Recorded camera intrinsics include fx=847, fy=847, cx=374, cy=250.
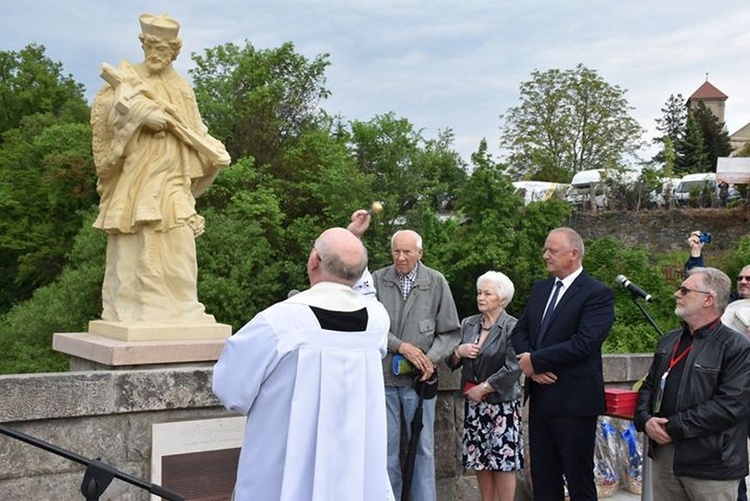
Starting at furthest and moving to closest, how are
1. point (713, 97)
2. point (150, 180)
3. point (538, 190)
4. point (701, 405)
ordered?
point (713, 97) < point (538, 190) < point (150, 180) < point (701, 405)

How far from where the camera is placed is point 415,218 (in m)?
24.1

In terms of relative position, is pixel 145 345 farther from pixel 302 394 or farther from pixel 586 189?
pixel 586 189

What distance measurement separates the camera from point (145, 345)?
4.99m

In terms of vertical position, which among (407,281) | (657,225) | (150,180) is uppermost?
(150,180)

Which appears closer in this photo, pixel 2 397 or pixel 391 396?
pixel 2 397

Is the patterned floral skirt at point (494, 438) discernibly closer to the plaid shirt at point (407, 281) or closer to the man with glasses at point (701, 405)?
the plaid shirt at point (407, 281)

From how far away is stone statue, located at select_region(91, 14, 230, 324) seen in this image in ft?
18.0

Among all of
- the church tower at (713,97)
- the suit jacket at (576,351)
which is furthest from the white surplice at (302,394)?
the church tower at (713,97)

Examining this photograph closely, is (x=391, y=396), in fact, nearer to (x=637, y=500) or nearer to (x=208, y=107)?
(x=637, y=500)

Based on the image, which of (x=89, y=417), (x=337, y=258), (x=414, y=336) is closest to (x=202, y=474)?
(x=89, y=417)

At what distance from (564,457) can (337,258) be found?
7.49 feet

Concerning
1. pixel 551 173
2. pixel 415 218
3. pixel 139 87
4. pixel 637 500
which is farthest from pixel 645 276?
pixel 139 87

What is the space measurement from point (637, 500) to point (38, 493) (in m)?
4.09

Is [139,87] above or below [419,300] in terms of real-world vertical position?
above
